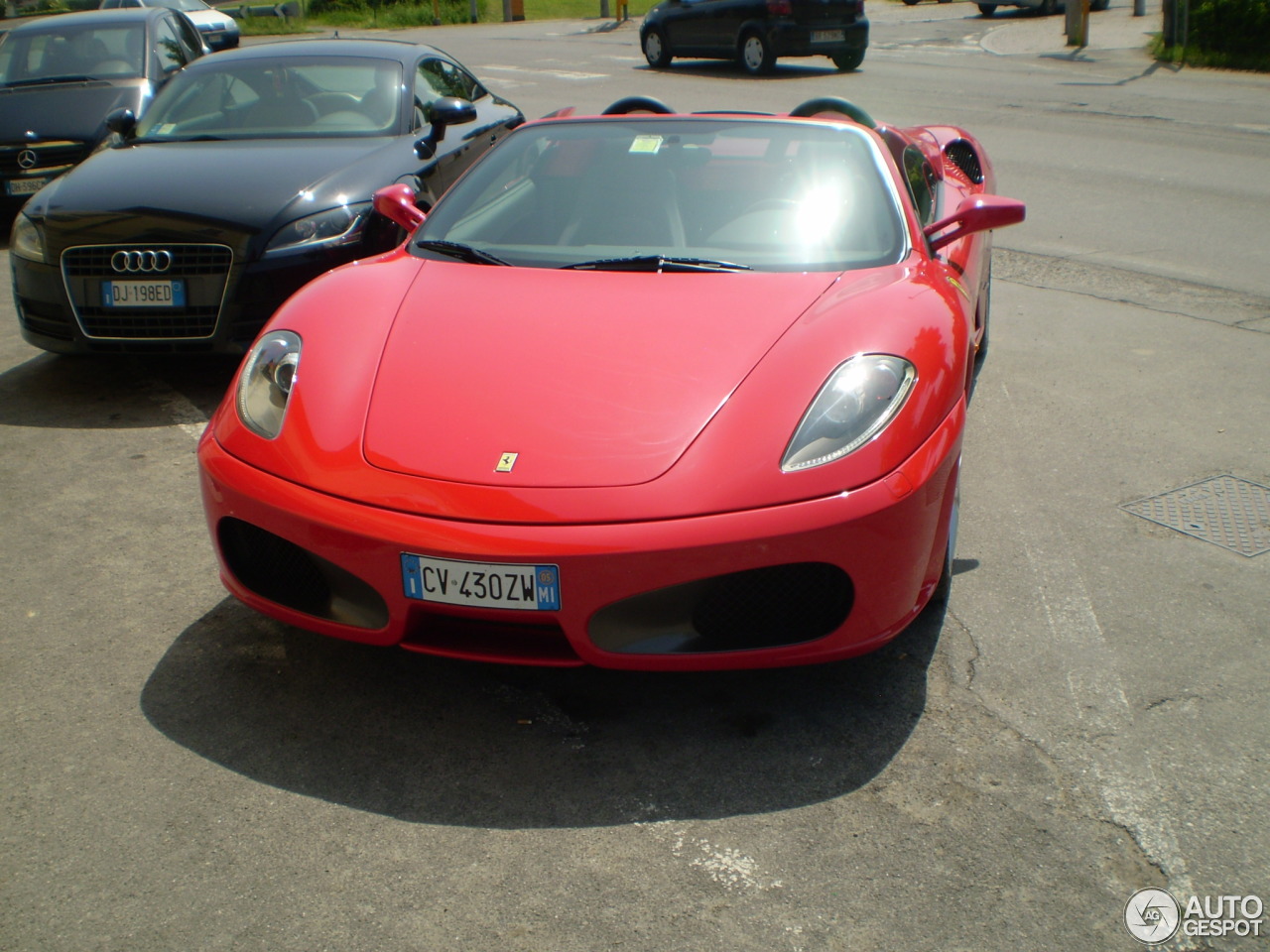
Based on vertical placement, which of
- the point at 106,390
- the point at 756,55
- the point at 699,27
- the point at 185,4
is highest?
the point at 185,4

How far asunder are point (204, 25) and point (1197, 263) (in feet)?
52.3

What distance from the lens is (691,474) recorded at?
2.58 m

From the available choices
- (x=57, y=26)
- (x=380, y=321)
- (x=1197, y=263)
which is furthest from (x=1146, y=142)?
(x=380, y=321)

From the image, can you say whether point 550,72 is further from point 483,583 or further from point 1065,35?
point 483,583

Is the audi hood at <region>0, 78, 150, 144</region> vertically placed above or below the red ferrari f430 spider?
above

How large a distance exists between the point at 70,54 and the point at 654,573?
8.68m

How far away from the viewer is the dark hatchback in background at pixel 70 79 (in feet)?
27.6

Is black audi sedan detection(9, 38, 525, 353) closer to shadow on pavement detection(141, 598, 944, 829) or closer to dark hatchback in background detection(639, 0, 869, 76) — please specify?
shadow on pavement detection(141, 598, 944, 829)

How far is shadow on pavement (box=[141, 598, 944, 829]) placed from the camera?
8.30ft

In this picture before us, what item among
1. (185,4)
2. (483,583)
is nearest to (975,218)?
(483,583)

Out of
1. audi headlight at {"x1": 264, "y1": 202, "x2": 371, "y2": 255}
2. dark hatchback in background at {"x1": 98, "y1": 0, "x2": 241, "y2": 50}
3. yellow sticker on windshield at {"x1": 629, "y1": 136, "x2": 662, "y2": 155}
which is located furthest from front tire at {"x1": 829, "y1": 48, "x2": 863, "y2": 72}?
yellow sticker on windshield at {"x1": 629, "y1": 136, "x2": 662, "y2": 155}

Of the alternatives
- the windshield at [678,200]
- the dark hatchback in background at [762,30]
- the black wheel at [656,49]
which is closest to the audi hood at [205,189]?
the windshield at [678,200]

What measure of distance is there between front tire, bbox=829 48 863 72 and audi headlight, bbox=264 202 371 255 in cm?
1486

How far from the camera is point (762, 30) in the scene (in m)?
18.7
